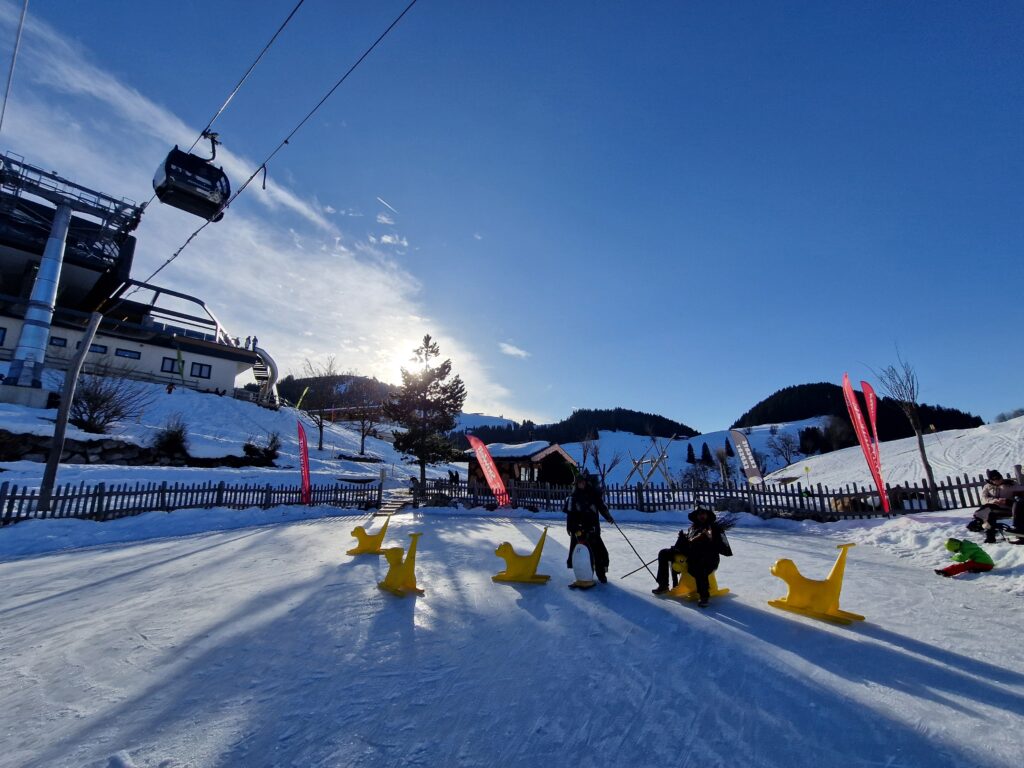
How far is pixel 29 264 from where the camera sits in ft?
112

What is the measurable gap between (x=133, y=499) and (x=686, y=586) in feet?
52.9

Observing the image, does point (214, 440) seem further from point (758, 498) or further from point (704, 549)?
point (704, 549)

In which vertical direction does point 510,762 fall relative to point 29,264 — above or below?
below

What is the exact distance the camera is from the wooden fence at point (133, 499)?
11110mm

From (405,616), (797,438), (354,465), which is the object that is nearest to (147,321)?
(354,465)

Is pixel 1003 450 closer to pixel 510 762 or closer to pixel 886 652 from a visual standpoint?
pixel 886 652

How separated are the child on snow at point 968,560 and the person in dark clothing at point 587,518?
4.99 metres

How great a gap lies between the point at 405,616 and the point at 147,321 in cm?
4932

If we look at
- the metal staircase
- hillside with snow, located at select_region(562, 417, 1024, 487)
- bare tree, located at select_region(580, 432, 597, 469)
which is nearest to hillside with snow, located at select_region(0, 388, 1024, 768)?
bare tree, located at select_region(580, 432, 597, 469)

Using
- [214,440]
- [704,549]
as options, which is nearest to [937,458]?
[704,549]

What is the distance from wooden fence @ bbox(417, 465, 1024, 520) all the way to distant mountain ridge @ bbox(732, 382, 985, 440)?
230 feet

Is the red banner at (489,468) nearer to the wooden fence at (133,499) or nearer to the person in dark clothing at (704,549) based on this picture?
the wooden fence at (133,499)

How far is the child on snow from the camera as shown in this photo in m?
6.04

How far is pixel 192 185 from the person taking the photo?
1027cm
